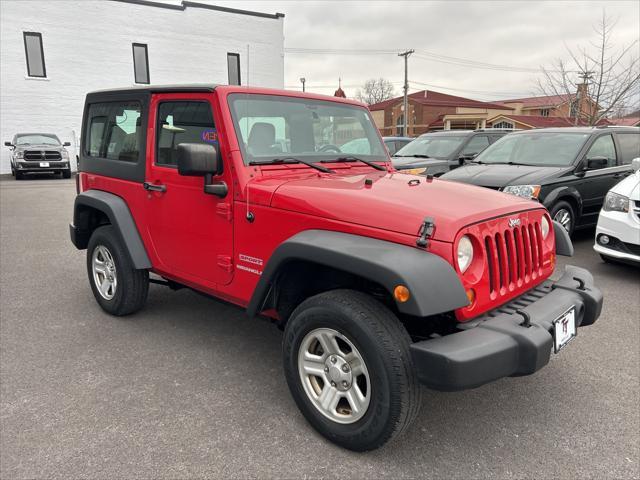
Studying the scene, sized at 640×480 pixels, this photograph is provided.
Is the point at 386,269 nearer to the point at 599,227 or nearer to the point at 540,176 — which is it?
the point at 599,227

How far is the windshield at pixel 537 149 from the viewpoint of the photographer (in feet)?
23.2

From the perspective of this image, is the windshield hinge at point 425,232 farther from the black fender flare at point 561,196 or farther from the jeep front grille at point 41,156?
the jeep front grille at point 41,156

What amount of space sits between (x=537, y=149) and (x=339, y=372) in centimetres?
613

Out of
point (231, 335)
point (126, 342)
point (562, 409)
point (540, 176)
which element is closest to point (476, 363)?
point (562, 409)

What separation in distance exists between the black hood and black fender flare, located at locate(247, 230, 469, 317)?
4.50m

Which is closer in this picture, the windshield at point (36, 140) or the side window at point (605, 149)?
the side window at point (605, 149)

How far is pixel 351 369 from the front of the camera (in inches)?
98.7

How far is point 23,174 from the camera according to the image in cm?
1945

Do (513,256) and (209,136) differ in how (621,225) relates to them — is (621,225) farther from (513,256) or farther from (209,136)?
(209,136)

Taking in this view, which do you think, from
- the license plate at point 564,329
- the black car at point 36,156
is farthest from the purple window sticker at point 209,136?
the black car at point 36,156

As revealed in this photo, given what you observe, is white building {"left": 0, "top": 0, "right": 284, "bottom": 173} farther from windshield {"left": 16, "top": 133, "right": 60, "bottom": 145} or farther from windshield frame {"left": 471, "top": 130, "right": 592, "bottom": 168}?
windshield frame {"left": 471, "top": 130, "right": 592, "bottom": 168}

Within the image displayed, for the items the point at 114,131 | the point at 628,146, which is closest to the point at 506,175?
the point at 628,146

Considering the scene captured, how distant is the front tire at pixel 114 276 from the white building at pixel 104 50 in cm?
1770

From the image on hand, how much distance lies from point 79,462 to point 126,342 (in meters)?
1.49
